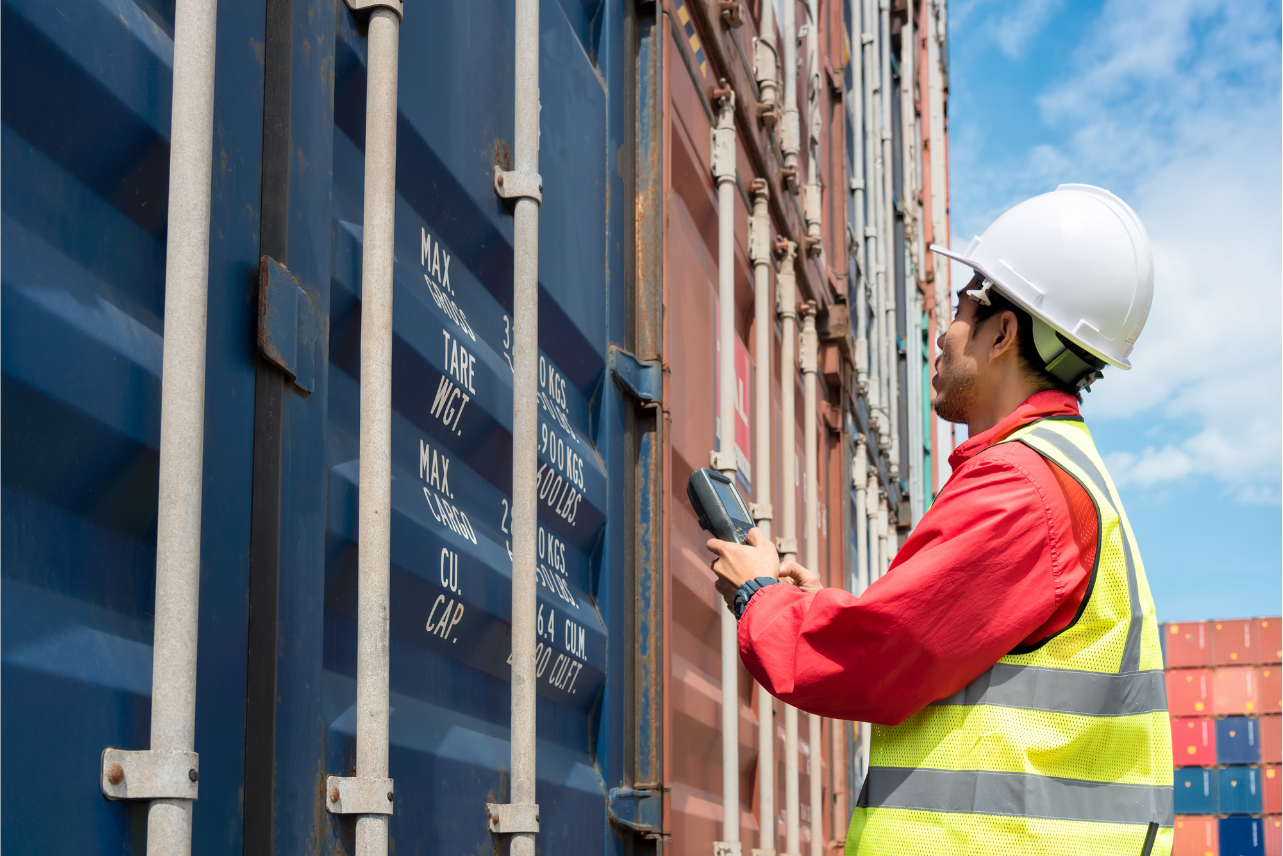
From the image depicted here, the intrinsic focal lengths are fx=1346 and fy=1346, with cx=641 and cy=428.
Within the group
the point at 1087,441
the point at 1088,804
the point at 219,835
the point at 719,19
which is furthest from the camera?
the point at 719,19

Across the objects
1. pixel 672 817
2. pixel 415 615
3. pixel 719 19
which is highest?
pixel 719 19

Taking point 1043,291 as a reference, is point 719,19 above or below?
above

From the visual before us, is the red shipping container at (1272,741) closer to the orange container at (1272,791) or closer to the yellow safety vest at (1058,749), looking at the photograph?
the orange container at (1272,791)

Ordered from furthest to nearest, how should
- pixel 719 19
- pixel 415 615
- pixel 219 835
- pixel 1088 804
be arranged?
pixel 719 19 → pixel 415 615 → pixel 1088 804 → pixel 219 835

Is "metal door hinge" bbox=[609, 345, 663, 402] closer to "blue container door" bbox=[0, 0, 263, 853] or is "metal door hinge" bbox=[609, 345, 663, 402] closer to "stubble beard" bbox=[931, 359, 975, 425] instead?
"stubble beard" bbox=[931, 359, 975, 425]

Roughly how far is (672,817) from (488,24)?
1758 millimetres

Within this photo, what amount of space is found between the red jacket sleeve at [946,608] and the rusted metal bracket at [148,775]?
0.76 metres

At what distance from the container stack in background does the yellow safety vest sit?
16.0 metres

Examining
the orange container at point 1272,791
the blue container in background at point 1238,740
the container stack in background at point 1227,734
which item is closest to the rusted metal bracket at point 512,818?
the container stack in background at point 1227,734

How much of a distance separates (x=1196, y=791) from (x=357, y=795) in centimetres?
1696

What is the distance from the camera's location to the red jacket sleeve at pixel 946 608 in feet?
5.45

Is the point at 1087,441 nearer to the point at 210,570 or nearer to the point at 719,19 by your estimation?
the point at 210,570

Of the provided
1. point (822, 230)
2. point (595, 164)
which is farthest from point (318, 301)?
point (822, 230)

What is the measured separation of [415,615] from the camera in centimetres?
202
